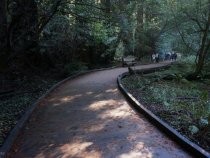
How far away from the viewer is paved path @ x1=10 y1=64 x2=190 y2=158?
6406 mm

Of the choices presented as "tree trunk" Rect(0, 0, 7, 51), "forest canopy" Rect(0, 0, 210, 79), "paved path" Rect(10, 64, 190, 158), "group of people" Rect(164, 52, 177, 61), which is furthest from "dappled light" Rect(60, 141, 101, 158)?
"group of people" Rect(164, 52, 177, 61)

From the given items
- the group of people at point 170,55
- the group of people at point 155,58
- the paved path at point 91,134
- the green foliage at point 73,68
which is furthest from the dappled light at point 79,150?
the group of people at point 170,55

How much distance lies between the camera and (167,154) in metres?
6.23

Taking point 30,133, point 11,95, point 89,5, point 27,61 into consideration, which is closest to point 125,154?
point 30,133

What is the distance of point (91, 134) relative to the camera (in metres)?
7.61

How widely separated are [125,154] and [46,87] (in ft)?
33.2

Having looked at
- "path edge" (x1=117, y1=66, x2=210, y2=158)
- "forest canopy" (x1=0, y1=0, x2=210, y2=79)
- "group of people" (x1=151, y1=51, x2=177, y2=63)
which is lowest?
"path edge" (x1=117, y1=66, x2=210, y2=158)

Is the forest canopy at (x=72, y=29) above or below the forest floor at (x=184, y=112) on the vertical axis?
above

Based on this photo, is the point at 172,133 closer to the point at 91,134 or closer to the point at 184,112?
the point at 91,134

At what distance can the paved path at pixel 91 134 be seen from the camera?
6.41m

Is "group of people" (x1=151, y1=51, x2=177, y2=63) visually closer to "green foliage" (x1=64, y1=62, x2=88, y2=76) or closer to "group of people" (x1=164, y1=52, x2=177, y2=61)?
"group of people" (x1=164, y1=52, x2=177, y2=61)

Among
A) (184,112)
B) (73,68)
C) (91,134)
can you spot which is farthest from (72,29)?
(91,134)

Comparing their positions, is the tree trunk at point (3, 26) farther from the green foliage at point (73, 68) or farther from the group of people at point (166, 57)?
the group of people at point (166, 57)

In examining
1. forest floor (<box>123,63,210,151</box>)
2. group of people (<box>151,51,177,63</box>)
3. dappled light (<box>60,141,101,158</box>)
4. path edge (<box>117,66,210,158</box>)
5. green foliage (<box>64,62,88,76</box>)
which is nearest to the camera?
path edge (<box>117,66,210,158</box>)
